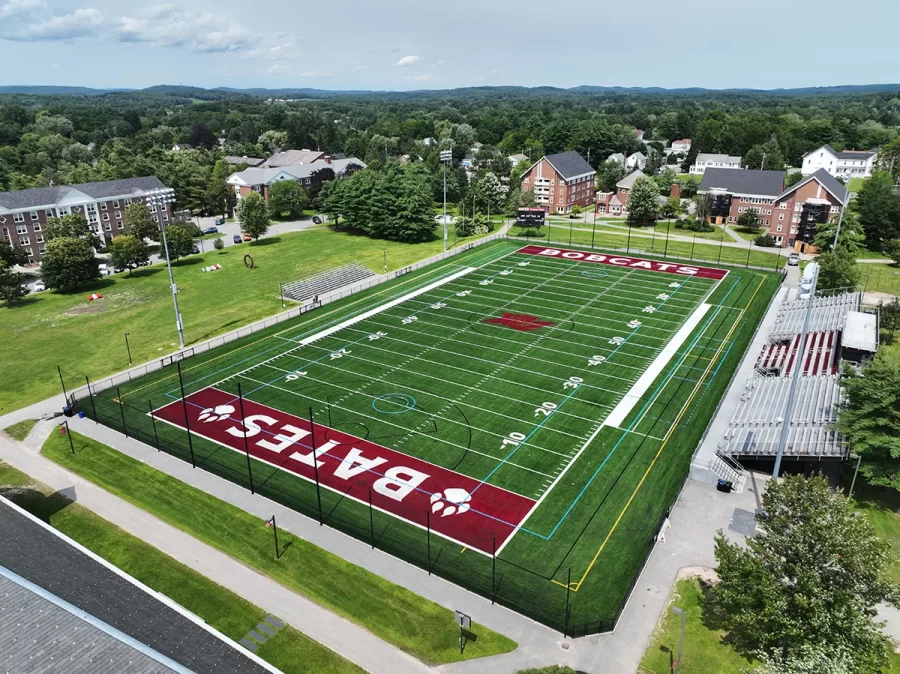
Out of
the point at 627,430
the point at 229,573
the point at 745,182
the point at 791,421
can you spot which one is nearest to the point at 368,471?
the point at 229,573

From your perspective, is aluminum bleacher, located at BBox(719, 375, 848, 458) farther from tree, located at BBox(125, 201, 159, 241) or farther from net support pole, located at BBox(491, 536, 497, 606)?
tree, located at BBox(125, 201, 159, 241)

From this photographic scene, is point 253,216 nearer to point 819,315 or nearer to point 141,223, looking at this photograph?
point 141,223

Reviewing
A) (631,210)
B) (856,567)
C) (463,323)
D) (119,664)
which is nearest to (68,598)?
(119,664)

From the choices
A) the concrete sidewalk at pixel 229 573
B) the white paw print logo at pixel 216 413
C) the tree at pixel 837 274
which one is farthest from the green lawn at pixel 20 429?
the tree at pixel 837 274

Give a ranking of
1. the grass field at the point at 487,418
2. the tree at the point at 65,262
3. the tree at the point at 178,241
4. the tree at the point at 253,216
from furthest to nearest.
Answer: the tree at the point at 253,216 → the tree at the point at 178,241 → the tree at the point at 65,262 → the grass field at the point at 487,418

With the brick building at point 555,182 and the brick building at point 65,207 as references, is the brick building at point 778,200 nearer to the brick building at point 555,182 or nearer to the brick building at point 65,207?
the brick building at point 555,182

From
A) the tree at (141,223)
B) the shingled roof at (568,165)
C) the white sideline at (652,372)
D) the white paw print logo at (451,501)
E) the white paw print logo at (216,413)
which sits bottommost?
the white paw print logo at (451,501)
